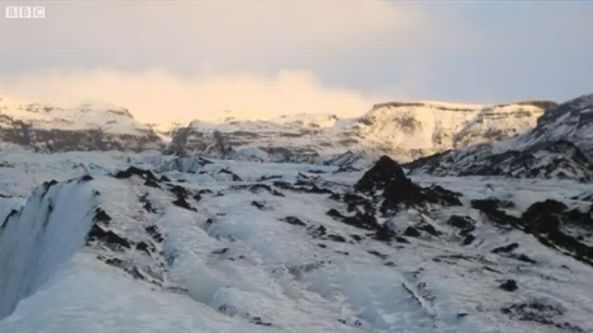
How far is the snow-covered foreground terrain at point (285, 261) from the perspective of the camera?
32.6 metres

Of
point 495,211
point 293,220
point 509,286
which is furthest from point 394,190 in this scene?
point 509,286

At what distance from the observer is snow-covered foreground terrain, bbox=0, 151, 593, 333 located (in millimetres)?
32594

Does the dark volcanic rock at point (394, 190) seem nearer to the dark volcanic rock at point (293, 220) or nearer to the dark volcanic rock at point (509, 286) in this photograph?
the dark volcanic rock at point (293, 220)

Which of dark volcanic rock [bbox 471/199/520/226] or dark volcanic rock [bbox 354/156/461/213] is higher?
dark volcanic rock [bbox 354/156/461/213]

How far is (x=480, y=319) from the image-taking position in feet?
131

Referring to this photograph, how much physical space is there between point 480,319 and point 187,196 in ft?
124

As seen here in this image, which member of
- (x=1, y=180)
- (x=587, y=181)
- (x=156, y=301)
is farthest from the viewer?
(x=1, y=180)

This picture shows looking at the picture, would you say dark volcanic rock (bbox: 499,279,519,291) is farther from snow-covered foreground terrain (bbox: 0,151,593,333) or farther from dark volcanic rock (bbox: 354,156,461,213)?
dark volcanic rock (bbox: 354,156,461,213)

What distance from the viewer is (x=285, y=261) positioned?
167 ft

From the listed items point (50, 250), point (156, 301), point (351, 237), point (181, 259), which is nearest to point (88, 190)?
point (50, 250)

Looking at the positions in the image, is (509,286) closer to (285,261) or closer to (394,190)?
(285,261)

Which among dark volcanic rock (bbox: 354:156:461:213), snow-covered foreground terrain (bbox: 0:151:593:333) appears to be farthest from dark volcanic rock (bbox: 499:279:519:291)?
dark volcanic rock (bbox: 354:156:461:213)

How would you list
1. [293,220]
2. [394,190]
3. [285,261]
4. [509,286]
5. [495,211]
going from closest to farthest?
[509,286], [285,261], [293,220], [495,211], [394,190]

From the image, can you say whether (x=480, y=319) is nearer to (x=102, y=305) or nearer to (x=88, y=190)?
(x=102, y=305)
